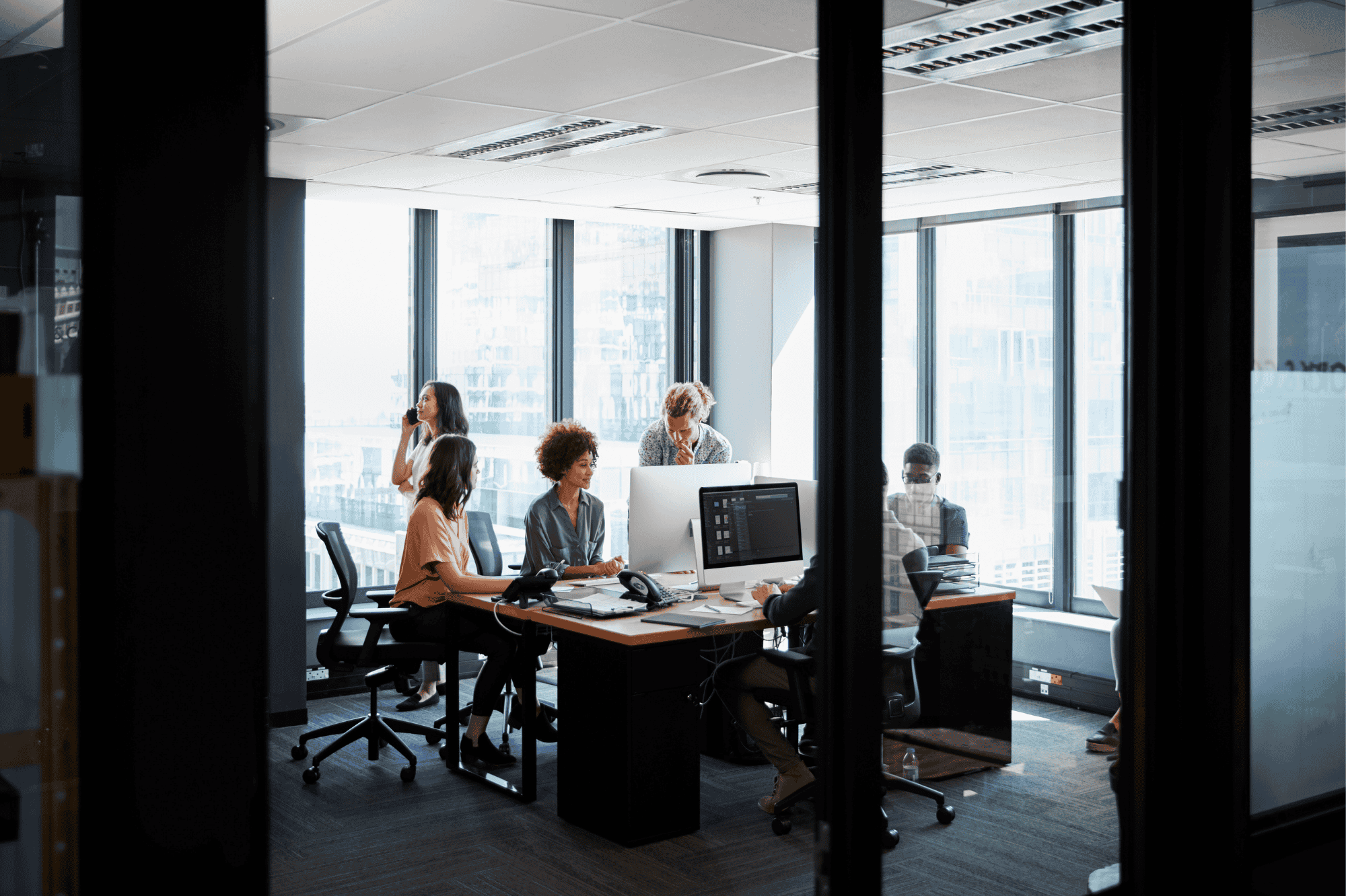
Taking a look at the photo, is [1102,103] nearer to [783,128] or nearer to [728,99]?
[783,128]

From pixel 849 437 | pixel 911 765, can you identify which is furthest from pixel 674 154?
pixel 849 437

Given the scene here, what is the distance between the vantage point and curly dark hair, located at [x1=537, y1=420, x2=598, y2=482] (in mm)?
5090

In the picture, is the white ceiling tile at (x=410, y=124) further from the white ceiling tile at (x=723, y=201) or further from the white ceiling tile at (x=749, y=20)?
the white ceiling tile at (x=723, y=201)

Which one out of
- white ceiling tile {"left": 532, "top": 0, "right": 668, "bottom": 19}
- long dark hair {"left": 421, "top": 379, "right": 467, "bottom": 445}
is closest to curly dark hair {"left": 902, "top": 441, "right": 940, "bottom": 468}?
white ceiling tile {"left": 532, "top": 0, "right": 668, "bottom": 19}

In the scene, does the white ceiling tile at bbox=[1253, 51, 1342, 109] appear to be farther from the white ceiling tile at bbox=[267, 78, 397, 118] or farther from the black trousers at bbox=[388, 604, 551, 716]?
the black trousers at bbox=[388, 604, 551, 716]

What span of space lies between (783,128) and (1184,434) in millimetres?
2495

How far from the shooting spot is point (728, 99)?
3977mm

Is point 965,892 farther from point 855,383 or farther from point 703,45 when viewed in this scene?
point 703,45

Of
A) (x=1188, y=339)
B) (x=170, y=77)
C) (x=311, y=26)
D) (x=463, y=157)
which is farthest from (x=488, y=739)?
(x=170, y=77)

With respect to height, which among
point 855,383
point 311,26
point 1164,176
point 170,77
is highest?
point 311,26

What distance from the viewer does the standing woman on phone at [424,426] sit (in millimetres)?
5930

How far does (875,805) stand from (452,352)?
17.7ft

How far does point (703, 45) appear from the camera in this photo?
333 centimetres

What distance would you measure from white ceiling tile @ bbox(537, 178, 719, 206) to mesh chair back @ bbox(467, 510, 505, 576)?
1.78 m
